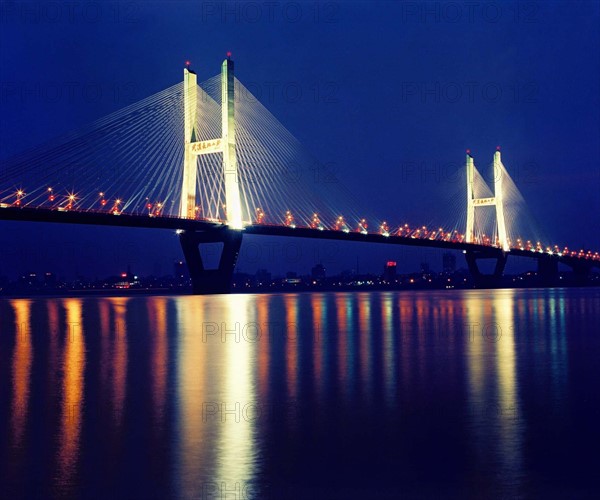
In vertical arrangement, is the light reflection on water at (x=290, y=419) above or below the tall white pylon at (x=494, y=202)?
below

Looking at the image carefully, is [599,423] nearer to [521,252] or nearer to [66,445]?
[66,445]

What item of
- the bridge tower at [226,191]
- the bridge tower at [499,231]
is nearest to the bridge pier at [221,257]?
the bridge tower at [226,191]

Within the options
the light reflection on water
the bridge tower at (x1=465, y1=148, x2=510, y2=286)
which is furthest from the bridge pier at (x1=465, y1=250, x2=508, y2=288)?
the light reflection on water

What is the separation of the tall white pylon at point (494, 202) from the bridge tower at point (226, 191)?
111 feet

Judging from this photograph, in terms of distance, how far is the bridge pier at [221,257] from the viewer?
53.2m

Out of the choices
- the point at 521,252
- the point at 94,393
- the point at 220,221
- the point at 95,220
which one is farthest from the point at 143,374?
the point at 521,252

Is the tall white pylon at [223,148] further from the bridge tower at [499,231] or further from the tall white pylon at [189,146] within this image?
the bridge tower at [499,231]

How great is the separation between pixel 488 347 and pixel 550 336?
4.15 metres

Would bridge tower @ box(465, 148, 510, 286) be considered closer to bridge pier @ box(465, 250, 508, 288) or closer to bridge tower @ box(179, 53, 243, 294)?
bridge pier @ box(465, 250, 508, 288)

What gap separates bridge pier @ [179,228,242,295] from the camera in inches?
2096

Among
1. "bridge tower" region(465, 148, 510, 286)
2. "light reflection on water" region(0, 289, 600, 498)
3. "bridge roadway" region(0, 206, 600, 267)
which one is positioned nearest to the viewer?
"light reflection on water" region(0, 289, 600, 498)

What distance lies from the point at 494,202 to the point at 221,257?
43.1m

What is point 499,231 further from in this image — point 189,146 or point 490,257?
point 189,146

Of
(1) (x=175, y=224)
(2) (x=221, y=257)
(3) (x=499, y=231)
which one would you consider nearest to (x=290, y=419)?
(1) (x=175, y=224)
